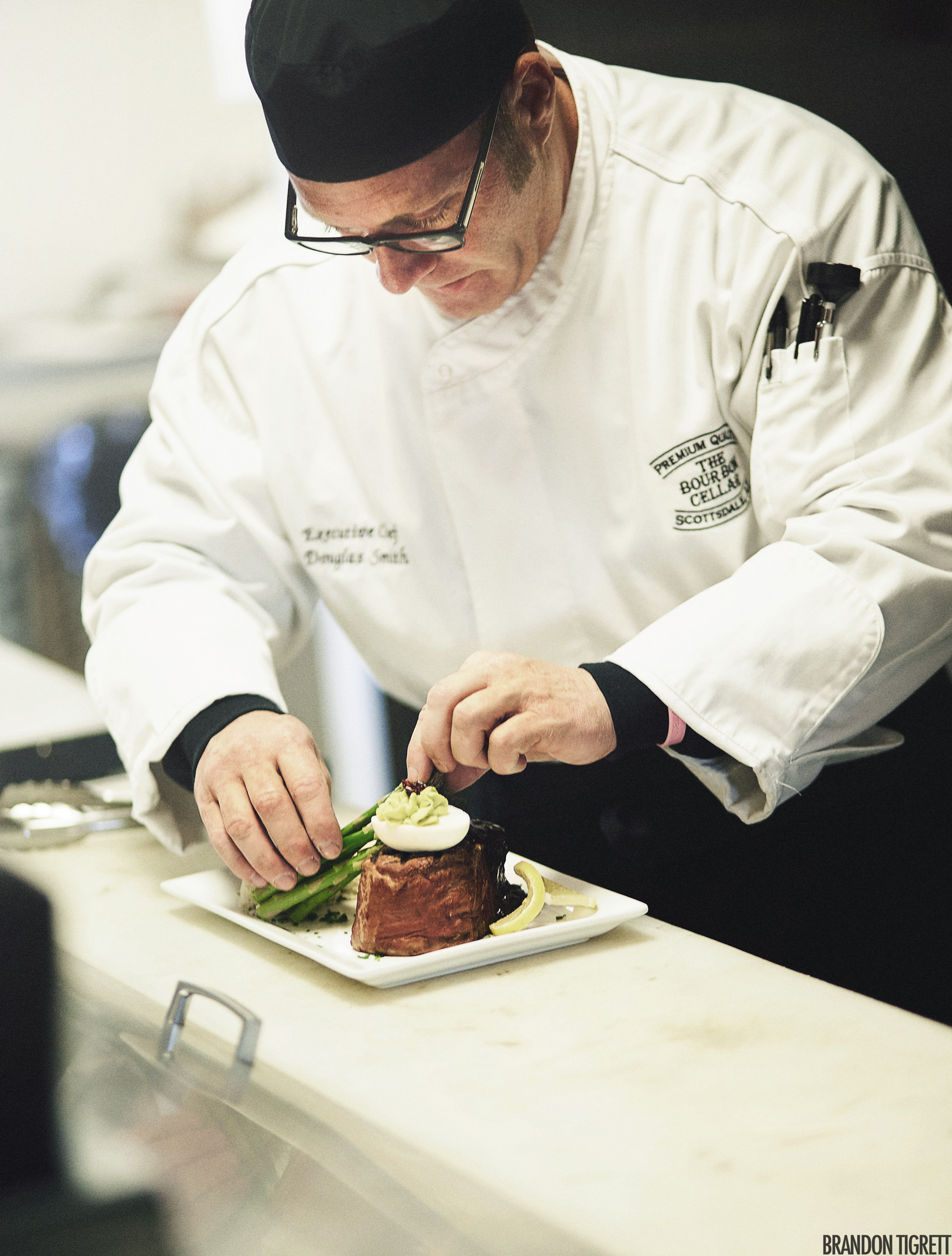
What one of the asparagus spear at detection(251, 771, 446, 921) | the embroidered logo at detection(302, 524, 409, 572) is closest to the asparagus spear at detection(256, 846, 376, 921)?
the asparagus spear at detection(251, 771, 446, 921)

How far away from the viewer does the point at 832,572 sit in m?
1.29

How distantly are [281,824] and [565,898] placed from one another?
32 centimetres

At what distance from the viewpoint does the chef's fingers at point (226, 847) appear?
135 centimetres

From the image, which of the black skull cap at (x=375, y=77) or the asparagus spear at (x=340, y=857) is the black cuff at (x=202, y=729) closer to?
the asparagus spear at (x=340, y=857)

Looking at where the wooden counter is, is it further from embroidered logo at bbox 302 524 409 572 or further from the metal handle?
embroidered logo at bbox 302 524 409 572

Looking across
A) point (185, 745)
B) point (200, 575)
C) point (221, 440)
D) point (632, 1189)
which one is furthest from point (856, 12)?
point (632, 1189)

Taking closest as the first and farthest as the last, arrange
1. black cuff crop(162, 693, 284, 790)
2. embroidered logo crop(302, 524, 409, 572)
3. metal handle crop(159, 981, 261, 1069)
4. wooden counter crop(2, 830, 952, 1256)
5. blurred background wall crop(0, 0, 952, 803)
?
1. wooden counter crop(2, 830, 952, 1256)
2. metal handle crop(159, 981, 261, 1069)
3. black cuff crop(162, 693, 284, 790)
4. embroidered logo crop(302, 524, 409, 572)
5. blurred background wall crop(0, 0, 952, 803)

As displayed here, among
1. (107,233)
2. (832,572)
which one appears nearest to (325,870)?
(832,572)

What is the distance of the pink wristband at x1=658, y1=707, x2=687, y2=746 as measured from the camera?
1.29 metres

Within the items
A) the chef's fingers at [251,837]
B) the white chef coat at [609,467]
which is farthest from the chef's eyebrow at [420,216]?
the chef's fingers at [251,837]

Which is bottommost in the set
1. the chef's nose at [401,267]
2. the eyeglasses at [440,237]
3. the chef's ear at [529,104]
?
the chef's nose at [401,267]

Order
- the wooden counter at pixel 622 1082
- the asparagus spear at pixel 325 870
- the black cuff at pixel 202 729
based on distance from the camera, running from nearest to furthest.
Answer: the wooden counter at pixel 622 1082 < the asparagus spear at pixel 325 870 < the black cuff at pixel 202 729

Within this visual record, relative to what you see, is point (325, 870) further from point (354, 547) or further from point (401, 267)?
point (401, 267)

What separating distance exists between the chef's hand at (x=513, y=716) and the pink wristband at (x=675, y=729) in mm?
69
